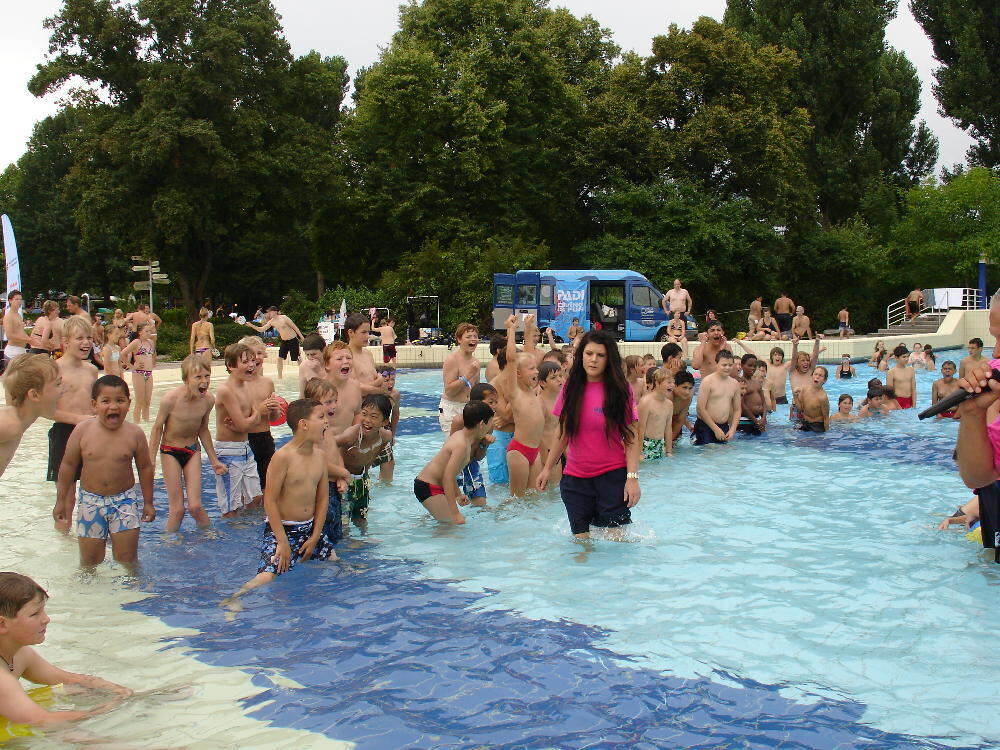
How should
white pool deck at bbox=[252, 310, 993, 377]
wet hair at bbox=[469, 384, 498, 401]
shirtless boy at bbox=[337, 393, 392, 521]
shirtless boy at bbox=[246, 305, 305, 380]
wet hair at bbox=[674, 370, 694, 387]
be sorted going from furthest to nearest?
1. white pool deck at bbox=[252, 310, 993, 377]
2. shirtless boy at bbox=[246, 305, 305, 380]
3. wet hair at bbox=[674, 370, 694, 387]
4. wet hair at bbox=[469, 384, 498, 401]
5. shirtless boy at bbox=[337, 393, 392, 521]

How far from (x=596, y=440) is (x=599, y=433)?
5 centimetres

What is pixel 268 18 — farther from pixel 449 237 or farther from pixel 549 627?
pixel 549 627

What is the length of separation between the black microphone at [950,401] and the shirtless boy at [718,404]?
7.21 metres

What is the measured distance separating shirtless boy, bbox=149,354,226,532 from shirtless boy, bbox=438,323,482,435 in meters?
3.06

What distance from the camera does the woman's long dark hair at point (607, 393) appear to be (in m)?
6.56

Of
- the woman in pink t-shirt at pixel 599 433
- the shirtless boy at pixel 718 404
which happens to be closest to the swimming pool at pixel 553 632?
the woman in pink t-shirt at pixel 599 433

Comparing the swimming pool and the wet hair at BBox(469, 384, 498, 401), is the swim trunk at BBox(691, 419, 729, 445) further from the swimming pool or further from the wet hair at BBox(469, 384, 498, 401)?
the wet hair at BBox(469, 384, 498, 401)

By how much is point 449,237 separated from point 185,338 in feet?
32.0

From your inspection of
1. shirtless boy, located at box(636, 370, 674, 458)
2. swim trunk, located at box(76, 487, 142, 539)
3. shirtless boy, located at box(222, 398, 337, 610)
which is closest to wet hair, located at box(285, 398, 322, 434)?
shirtless boy, located at box(222, 398, 337, 610)

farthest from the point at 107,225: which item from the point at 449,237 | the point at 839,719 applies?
the point at 839,719

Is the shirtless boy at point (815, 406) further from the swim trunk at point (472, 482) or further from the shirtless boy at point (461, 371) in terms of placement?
the swim trunk at point (472, 482)

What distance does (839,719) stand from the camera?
14.7 feet

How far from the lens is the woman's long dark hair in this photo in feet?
21.5

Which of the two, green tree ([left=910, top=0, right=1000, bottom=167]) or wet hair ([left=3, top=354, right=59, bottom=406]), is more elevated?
green tree ([left=910, top=0, right=1000, bottom=167])
